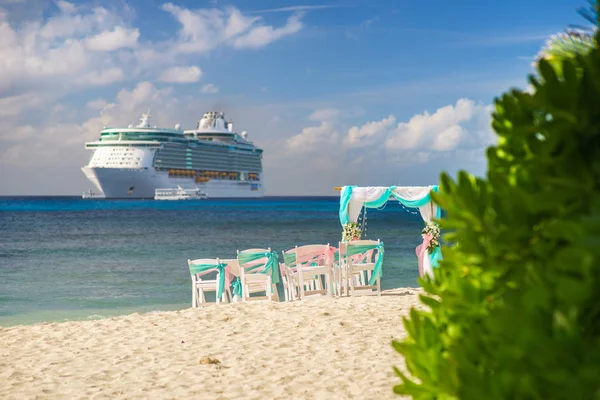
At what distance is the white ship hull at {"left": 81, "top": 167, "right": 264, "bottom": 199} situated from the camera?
6412cm

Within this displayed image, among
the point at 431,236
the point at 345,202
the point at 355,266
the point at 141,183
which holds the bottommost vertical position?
the point at 355,266

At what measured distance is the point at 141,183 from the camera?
2594 inches

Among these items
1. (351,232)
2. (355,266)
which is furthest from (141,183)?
(355,266)

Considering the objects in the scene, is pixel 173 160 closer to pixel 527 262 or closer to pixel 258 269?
pixel 258 269

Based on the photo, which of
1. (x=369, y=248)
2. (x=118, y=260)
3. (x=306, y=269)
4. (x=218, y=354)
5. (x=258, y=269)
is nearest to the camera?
(x=218, y=354)

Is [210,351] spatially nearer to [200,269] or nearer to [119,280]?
[200,269]

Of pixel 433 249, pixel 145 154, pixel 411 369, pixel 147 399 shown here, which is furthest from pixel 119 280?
pixel 145 154

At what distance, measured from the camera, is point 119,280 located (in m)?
15.0

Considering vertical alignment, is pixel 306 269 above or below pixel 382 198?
below

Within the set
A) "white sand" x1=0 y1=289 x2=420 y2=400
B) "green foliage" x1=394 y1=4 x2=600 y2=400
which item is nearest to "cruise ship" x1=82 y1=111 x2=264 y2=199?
"white sand" x1=0 y1=289 x2=420 y2=400

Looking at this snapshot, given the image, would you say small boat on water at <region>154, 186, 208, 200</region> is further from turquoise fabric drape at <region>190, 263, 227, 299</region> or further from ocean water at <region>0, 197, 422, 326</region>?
turquoise fabric drape at <region>190, 263, 227, 299</region>

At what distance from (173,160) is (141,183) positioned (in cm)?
427

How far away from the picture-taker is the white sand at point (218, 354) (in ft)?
14.2

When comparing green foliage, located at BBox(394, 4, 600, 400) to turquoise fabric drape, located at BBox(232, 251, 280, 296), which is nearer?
green foliage, located at BBox(394, 4, 600, 400)
